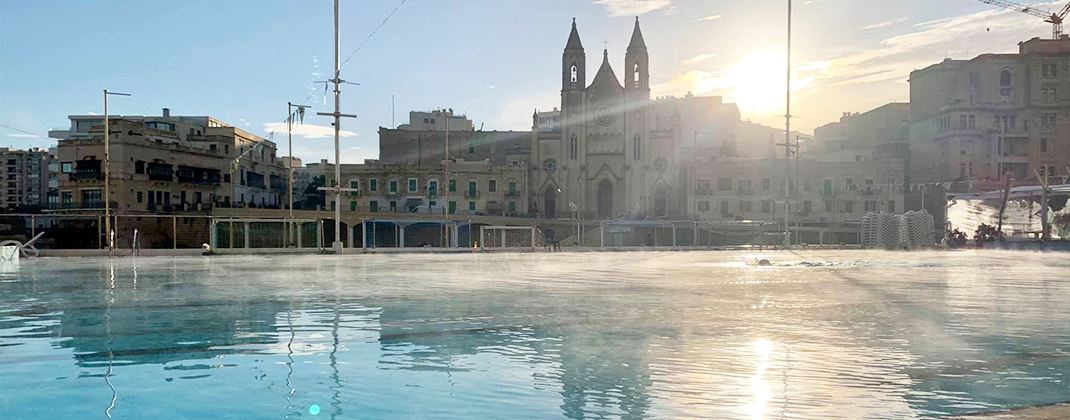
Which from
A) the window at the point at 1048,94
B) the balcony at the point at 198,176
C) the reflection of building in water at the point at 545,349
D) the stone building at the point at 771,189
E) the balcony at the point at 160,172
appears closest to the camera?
the reflection of building in water at the point at 545,349

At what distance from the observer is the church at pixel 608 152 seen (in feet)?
277

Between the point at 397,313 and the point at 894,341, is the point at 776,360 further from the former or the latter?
the point at 397,313

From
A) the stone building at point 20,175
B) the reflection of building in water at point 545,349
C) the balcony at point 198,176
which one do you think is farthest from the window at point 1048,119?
the stone building at point 20,175

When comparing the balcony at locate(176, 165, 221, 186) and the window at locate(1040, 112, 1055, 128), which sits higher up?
the window at locate(1040, 112, 1055, 128)

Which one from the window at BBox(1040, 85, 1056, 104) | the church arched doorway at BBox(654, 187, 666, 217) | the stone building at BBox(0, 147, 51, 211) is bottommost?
the church arched doorway at BBox(654, 187, 666, 217)

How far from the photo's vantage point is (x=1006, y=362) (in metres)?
8.89

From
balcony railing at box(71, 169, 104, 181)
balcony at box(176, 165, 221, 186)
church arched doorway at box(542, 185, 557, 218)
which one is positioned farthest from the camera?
church arched doorway at box(542, 185, 557, 218)

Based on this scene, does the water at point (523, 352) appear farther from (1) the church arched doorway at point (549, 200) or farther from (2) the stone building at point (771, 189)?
(1) the church arched doorway at point (549, 200)

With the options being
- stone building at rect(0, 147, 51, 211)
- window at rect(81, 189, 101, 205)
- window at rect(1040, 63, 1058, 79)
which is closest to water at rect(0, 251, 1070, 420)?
window at rect(81, 189, 101, 205)

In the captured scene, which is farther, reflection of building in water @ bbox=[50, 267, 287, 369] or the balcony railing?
the balcony railing

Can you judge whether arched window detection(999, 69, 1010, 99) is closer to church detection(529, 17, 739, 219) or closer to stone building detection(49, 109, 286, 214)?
church detection(529, 17, 739, 219)

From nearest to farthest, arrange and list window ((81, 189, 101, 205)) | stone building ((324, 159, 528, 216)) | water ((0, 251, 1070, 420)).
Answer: water ((0, 251, 1070, 420)) → window ((81, 189, 101, 205)) → stone building ((324, 159, 528, 216))

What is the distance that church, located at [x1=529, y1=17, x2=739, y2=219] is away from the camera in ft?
277

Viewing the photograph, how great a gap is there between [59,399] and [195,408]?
4.62 feet
